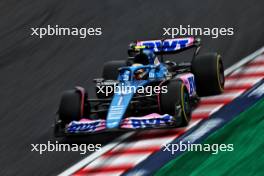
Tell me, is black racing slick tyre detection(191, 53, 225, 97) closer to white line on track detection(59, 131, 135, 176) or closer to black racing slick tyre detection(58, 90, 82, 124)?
white line on track detection(59, 131, 135, 176)

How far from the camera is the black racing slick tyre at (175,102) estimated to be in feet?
39.6

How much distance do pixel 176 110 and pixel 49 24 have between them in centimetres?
716

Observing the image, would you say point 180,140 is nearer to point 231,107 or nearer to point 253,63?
point 231,107

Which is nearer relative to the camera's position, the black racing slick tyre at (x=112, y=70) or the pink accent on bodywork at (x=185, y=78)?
the pink accent on bodywork at (x=185, y=78)

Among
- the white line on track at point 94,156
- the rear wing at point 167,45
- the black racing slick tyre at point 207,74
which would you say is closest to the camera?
the white line on track at point 94,156

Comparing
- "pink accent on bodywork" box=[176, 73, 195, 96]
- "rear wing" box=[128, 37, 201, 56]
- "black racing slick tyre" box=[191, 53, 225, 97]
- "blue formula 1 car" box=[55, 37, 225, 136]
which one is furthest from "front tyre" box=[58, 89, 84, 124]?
"black racing slick tyre" box=[191, 53, 225, 97]

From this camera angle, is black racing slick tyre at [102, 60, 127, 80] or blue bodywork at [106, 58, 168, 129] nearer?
blue bodywork at [106, 58, 168, 129]

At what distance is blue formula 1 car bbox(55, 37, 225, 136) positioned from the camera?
1204cm

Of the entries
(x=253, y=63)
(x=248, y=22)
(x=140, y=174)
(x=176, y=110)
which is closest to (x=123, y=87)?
(x=176, y=110)

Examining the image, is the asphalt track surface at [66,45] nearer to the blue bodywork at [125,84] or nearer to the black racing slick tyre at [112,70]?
the blue bodywork at [125,84]

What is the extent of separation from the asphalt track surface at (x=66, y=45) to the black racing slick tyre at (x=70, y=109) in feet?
1.08

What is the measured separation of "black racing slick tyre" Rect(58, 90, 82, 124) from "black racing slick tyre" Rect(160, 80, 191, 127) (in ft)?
4.01

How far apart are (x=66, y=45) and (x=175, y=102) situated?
599 cm

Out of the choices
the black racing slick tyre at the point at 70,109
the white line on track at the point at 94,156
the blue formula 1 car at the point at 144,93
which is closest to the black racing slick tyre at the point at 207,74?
the blue formula 1 car at the point at 144,93
